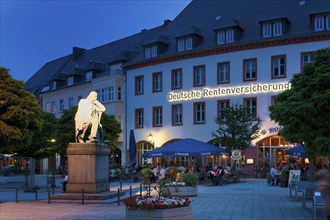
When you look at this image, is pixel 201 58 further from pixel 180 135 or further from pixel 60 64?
pixel 60 64

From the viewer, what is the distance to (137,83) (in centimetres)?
4825

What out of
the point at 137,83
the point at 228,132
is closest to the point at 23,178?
the point at 228,132

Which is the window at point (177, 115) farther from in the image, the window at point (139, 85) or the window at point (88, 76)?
the window at point (88, 76)

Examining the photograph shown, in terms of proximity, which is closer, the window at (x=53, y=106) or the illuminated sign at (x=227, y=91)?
the illuminated sign at (x=227, y=91)

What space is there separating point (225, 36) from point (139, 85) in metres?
10.3

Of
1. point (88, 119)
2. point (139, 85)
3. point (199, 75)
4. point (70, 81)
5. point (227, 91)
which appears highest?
point (70, 81)

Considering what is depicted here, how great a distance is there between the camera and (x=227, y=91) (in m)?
41.7

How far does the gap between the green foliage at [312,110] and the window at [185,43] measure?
26.7m

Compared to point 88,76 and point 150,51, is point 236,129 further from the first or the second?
point 88,76

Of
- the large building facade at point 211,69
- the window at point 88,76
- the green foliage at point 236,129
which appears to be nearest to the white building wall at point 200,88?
the large building facade at point 211,69

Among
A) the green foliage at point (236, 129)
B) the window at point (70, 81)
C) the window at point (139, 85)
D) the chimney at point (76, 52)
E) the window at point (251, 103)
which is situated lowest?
the green foliage at point (236, 129)

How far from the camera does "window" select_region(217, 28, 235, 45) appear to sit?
41.8m

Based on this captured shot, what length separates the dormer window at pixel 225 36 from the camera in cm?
4175

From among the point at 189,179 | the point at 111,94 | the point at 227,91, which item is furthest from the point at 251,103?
the point at 189,179
